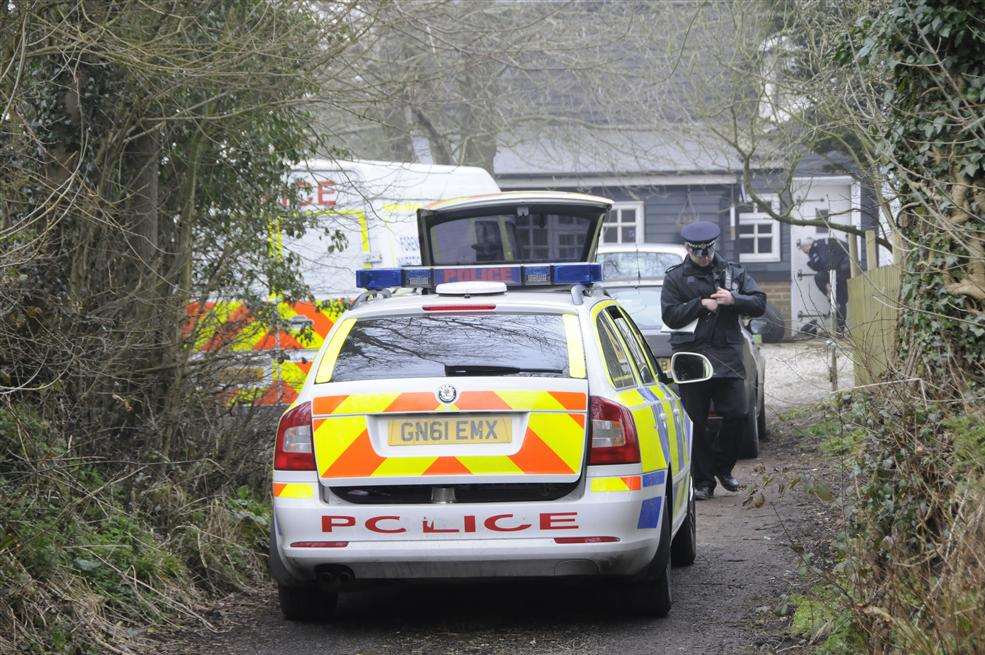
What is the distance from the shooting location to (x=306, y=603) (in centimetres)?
651

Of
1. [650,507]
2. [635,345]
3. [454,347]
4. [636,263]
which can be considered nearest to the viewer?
[650,507]

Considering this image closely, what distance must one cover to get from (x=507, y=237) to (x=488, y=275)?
11.6ft

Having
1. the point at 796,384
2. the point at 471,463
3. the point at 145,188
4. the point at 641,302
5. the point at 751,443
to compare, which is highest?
the point at 145,188

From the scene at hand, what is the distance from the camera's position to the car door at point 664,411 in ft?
22.5

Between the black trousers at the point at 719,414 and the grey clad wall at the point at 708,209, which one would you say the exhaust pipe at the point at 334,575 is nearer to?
the black trousers at the point at 719,414

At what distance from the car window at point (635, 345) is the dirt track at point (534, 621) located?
1.14m

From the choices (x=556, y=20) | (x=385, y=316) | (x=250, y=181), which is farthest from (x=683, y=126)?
(x=385, y=316)

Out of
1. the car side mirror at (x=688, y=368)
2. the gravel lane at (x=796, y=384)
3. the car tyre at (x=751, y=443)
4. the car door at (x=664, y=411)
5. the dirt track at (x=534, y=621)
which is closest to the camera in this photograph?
the dirt track at (x=534, y=621)

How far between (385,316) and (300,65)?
311 cm

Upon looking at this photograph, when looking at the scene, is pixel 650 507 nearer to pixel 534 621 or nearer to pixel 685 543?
pixel 534 621

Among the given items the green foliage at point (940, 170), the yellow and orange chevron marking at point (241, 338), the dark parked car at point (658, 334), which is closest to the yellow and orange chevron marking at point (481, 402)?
the green foliage at point (940, 170)

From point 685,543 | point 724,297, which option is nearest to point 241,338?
point 685,543

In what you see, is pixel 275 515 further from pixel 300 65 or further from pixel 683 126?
pixel 683 126

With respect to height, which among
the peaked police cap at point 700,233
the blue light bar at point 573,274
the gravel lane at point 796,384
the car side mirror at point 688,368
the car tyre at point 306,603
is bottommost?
the gravel lane at point 796,384
